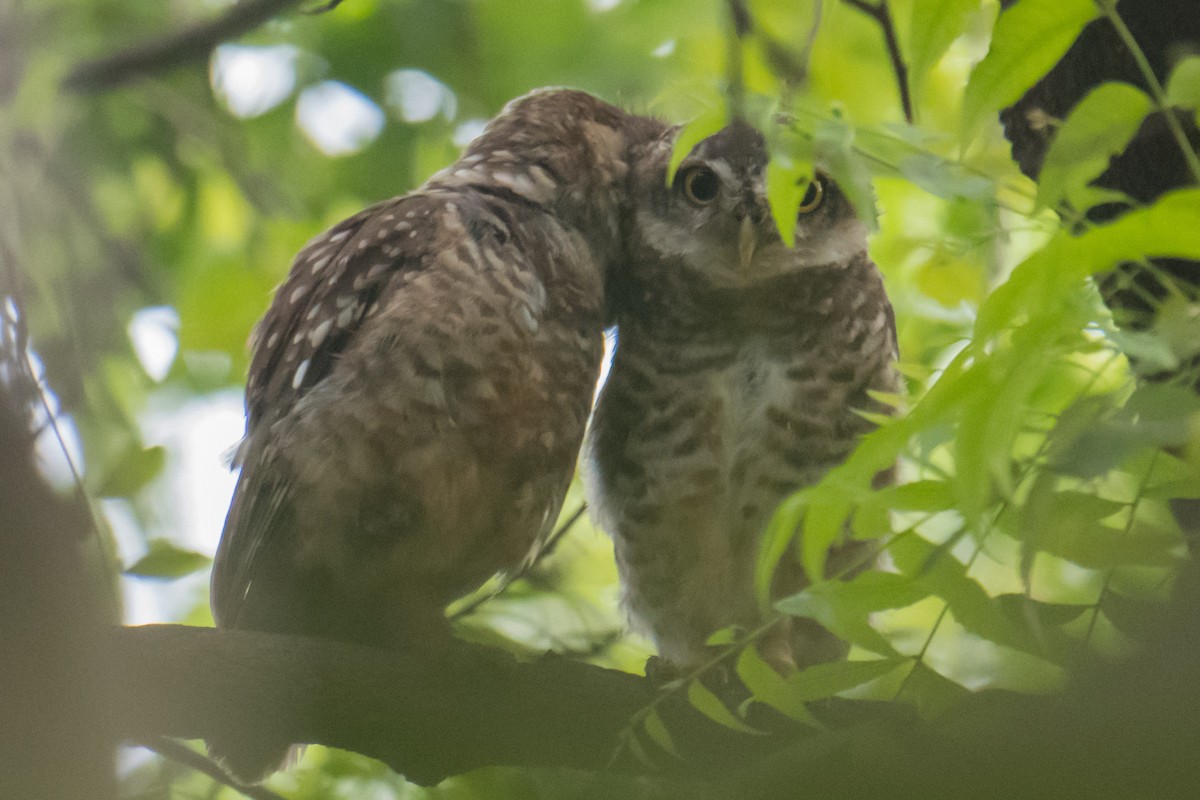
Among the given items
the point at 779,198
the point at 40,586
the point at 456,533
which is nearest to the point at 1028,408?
the point at 779,198

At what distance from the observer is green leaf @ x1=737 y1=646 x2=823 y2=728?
150 centimetres

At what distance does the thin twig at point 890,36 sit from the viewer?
192 centimetres

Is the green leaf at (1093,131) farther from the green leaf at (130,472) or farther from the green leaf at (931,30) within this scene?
the green leaf at (130,472)

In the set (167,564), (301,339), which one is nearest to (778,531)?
(167,564)

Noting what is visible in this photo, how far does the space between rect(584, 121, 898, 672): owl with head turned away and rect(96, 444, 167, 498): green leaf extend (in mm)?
952

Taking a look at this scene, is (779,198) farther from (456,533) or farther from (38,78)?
(38,78)

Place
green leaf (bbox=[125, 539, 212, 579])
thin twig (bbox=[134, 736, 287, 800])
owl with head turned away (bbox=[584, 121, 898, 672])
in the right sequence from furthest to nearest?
owl with head turned away (bbox=[584, 121, 898, 672]) < green leaf (bbox=[125, 539, 212, 579]) < thin twig (bbox=[134, 736, 287, 800])

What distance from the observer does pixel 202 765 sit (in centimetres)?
204

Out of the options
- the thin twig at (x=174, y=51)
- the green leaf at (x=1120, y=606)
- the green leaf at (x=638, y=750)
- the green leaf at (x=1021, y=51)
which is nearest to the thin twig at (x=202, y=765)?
the green leaf at (x=638, y=750)

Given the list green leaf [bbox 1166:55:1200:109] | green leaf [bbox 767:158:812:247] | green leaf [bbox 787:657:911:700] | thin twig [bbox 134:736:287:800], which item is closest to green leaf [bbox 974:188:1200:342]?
green leaf [bbox 1166:55:1200:109]

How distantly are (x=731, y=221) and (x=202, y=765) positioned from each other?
1458 millimetres

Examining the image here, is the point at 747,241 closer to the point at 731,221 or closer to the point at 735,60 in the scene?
the point at 731,221

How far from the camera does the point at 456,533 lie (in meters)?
2.24

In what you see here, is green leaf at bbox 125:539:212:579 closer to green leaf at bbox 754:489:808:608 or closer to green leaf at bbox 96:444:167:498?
green leaf at bbox 96:444:167:498
